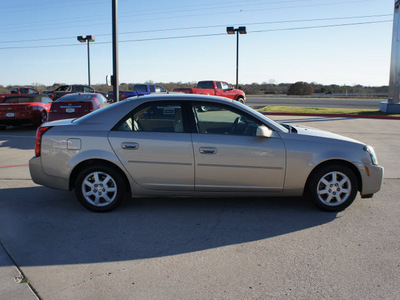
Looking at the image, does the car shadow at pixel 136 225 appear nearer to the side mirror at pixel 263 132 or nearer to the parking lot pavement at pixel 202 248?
the parking lot pavement at pixel 202 248

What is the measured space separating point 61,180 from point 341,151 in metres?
3.76

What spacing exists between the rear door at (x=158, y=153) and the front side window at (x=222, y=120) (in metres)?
0.26

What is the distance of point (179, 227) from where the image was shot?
4.72 meters

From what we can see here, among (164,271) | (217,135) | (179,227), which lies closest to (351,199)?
(217,135)

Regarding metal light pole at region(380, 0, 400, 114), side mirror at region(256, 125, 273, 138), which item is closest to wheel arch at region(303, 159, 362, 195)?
side mirror at region(256, 125, 273, 138)

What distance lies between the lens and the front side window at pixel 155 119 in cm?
522

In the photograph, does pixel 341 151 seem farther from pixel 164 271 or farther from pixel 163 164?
pixel 164 271

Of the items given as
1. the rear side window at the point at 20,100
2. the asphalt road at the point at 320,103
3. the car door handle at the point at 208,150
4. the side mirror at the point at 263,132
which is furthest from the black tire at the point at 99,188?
the asphalt road at the point at 320,103

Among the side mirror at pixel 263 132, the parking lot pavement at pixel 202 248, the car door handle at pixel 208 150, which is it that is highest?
the side mirror at pixel 263 132

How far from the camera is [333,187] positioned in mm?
5188

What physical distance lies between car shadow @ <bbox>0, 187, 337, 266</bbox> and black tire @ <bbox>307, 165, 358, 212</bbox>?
0.58ft

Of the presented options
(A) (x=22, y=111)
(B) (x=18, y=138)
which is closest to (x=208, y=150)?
(B) (x=18, y=138)

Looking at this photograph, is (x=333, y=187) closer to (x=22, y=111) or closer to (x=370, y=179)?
(x=370, y=179)

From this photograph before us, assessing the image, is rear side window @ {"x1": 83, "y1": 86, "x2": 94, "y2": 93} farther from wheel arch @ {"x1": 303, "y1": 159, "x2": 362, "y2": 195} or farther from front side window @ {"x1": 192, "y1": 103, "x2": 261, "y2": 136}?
wheel arch @ {"x1": 303, "y1": 159, "x2": 362, "y2": 195}
